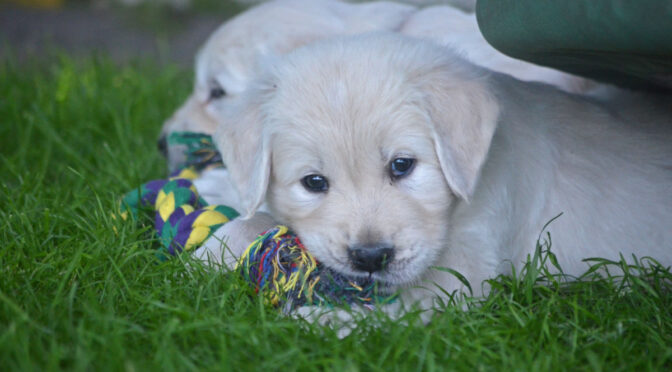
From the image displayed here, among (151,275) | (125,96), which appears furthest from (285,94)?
(125,96)

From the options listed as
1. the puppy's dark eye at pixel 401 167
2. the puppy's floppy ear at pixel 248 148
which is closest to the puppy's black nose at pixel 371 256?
the puppy's dark eye at pixel 401 167

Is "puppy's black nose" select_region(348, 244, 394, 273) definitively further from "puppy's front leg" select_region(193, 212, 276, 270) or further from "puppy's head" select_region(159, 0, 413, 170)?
"puppy's head" select_region(159, 0, 413, 170)

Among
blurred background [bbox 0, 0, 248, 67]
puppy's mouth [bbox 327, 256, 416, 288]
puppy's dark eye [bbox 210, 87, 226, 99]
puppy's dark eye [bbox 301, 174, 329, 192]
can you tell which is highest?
puppy's dark eye [bbox 301, 174, 329, 192]

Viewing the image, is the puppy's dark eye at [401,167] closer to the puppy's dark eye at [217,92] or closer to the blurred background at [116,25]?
the puppy's dark eye at [217,92]

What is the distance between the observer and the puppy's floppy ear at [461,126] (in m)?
2.50

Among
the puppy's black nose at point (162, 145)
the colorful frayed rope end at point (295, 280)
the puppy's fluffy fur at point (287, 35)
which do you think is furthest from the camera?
the puppy's black nose at point (162, 145)

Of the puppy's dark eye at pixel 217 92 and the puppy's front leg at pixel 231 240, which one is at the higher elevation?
the puppy's front leg at pixel 231 240

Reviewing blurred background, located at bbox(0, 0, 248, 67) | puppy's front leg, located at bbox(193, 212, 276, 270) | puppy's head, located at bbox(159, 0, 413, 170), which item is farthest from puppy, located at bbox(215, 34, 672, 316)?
blurred background, located at bbox(0, 0, 248, 67)

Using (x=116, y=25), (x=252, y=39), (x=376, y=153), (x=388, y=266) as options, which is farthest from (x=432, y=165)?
(x=116, y=25)

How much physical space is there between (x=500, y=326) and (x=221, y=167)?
2085mm

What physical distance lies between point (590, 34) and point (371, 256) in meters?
1.10

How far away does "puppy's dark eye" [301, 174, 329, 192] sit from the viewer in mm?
2634

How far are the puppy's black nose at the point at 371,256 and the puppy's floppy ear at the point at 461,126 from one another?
34 cm

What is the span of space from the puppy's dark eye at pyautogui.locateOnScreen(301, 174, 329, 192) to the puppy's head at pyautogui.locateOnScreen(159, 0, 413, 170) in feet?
5.99
